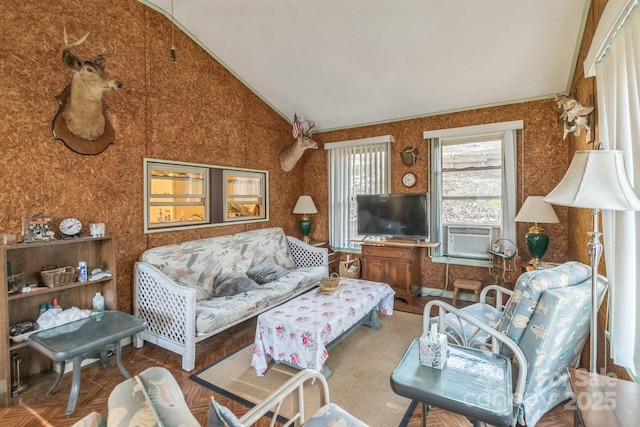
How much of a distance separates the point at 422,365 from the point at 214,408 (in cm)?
114

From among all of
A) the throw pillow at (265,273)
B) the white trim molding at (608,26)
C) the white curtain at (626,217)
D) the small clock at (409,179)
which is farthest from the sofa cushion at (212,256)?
the white trim molding at (608,26)

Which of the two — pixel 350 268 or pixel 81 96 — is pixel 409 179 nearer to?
pixel 350 268

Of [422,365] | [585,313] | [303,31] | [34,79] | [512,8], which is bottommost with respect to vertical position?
[422,365]

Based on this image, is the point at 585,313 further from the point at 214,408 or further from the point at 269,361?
the point at 269,361

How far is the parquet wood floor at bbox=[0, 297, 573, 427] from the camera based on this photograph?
6.79 ft

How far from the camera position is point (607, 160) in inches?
61.2

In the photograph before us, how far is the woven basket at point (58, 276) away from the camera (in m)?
2.53

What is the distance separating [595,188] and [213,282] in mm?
3567

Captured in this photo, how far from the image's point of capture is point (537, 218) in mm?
3578

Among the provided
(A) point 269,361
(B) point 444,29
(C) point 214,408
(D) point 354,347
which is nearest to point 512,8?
(B) point 444,29

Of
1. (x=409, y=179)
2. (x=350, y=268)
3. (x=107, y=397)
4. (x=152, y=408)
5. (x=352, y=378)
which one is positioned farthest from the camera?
→ (x=350, y=268)

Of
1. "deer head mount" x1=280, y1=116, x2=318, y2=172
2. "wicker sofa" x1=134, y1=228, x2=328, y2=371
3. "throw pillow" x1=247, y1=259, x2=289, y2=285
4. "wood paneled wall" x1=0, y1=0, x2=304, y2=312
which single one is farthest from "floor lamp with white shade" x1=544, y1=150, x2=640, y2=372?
"deer head mount" x1=280, y1=116, x2=318, y2=172

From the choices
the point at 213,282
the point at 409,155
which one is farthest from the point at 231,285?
the point at 409,155

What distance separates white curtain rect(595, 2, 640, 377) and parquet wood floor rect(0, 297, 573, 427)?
797mm
